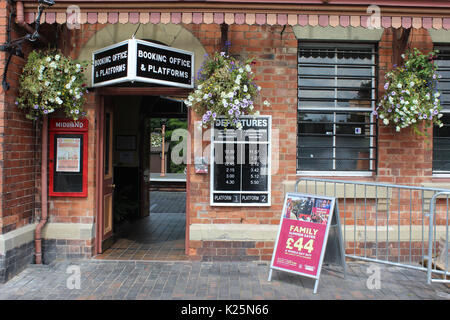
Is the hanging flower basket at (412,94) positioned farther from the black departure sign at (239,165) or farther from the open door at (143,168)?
the open door at (143,168)

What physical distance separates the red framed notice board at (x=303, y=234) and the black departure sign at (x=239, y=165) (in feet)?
2.90

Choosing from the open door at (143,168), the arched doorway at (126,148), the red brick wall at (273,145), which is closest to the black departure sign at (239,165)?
the red brick wall at (273,145)

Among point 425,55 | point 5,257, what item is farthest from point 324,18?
point 5,257

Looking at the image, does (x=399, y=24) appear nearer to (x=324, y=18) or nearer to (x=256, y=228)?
(x=324, y=18)

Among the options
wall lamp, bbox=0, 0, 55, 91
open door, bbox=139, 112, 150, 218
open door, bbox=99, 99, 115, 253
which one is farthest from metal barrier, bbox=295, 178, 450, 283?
open door, bbox=139, 112, 150, 218

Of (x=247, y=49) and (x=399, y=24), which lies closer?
(x=399, y=24)

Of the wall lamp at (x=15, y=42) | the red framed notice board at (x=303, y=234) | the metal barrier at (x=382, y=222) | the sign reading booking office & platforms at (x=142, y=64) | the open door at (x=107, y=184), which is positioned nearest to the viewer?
the red framed notice board at (x=303, y=234)

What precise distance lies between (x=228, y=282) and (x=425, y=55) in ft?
15.0

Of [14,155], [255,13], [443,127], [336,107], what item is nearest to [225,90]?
[255,13]

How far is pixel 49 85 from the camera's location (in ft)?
16.9

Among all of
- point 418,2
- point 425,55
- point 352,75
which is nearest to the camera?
point 418,2

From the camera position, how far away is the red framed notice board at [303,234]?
4820mm

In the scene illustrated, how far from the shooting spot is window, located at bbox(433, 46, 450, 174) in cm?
617

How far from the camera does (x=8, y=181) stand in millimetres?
5262
